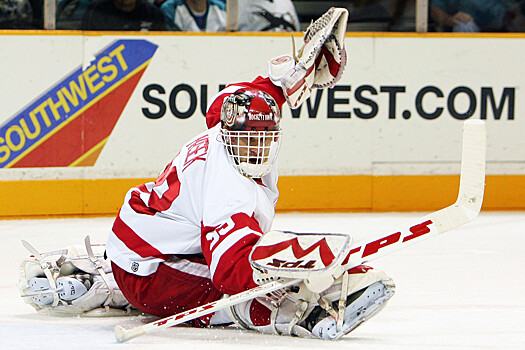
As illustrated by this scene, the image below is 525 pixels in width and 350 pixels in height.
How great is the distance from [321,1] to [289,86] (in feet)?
8.14

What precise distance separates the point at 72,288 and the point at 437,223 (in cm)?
101

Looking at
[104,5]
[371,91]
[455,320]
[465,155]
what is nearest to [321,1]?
[371,91]

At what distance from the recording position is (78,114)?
4.72m

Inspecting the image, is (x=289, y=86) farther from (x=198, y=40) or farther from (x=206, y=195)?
(x=198, y=40)

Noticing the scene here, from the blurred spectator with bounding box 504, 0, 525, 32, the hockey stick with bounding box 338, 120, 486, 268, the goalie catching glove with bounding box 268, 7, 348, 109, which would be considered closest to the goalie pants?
the hockey stick with bounding box 338, 120, 486, 268

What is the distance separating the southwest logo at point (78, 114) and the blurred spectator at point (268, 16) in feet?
1.63

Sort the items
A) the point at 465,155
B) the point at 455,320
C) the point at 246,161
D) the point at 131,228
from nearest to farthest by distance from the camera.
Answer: the point at 465,155
the point at 246,161
the point at 131,228
the point at 455,320

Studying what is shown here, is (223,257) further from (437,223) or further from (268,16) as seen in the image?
(268,16)

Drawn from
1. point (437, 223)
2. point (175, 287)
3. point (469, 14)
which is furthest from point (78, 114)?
point (437, 223)

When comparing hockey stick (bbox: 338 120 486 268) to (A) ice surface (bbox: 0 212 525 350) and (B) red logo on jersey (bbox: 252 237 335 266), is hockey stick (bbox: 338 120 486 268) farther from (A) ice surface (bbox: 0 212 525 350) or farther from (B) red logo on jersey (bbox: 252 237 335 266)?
(A) ice surface (bbox: 0 212 525 350)

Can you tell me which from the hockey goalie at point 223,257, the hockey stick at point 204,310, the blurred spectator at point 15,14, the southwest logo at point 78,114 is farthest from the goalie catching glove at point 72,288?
the blurred spectator at point 15,14

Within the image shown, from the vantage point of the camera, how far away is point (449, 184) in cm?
510

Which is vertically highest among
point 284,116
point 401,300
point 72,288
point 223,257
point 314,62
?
point 314,62

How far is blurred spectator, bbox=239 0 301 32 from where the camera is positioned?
4973 mm
